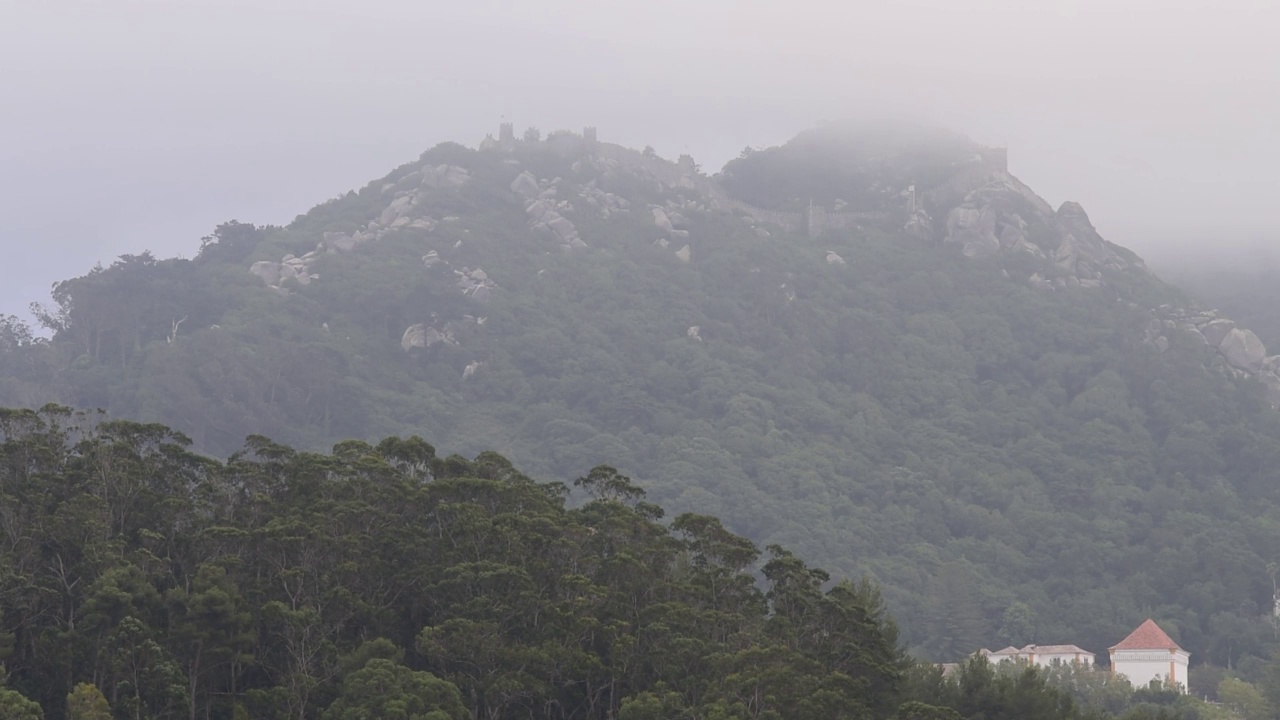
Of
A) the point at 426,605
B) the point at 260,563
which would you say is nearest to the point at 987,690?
the point at 426,605

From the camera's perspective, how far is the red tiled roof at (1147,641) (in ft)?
287

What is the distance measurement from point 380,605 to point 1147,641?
52602mm

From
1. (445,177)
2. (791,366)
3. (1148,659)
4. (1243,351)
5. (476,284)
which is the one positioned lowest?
(1148,659)

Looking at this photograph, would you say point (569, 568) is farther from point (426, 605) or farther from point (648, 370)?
point (648, 370)

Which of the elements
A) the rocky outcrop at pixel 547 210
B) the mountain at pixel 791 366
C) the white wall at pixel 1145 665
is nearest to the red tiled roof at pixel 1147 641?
the white wall at pixel 1145 665

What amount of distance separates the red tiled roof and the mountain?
487cm

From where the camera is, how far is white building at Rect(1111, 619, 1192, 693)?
8669cm

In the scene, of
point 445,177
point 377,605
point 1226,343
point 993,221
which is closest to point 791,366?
point 993,221

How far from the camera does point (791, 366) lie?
396 ft

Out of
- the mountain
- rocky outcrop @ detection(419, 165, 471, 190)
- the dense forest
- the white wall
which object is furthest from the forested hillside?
rocky outcrop @ detection(419, 165, 471, 190)

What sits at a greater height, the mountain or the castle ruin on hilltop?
the castle ruin on hilltop

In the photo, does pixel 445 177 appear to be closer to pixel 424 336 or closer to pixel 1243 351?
pixel 424 336

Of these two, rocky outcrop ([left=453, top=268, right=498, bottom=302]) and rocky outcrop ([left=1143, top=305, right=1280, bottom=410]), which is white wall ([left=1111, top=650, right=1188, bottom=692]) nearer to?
rocky outcrop ([left=1143, top=305, right=1280, bottom=410])

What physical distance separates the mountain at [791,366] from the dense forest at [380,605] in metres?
43.4
